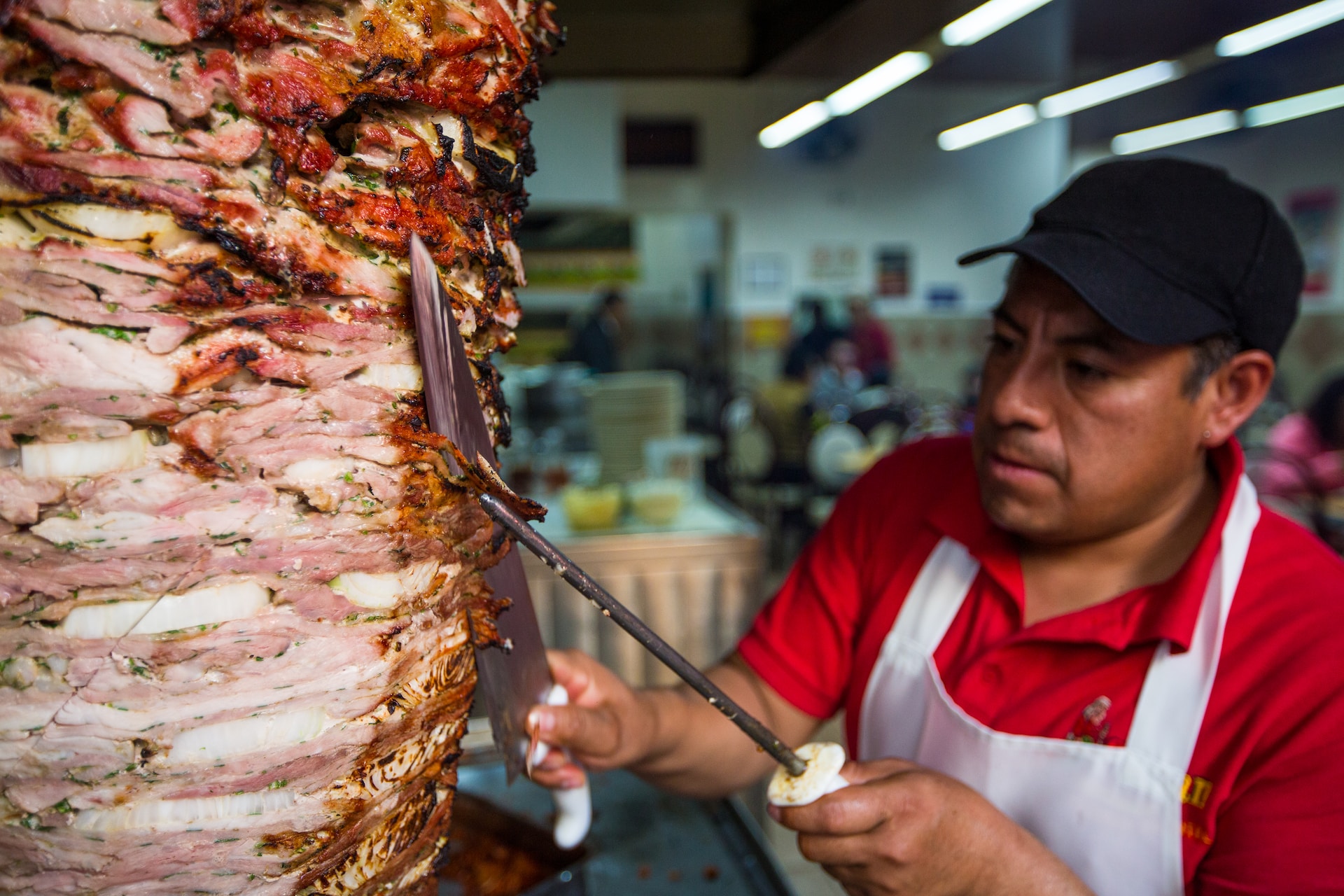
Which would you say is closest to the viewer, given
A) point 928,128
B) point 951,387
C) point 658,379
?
point 658,379

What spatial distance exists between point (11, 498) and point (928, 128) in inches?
414

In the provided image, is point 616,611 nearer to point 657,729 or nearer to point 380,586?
point 380,586

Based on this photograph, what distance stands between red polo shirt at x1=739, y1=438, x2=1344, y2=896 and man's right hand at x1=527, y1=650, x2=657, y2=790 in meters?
0.33

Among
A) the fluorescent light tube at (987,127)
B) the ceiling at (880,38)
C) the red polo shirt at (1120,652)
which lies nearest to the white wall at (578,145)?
the ceiling at (880,38)

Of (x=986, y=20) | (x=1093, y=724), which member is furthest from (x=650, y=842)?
(x=986, y=20)

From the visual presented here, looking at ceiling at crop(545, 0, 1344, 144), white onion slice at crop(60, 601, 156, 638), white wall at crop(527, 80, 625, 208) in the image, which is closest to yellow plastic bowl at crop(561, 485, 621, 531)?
ceiling at crop(545, 0, 1344, 144)

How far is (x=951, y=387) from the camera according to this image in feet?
35.2

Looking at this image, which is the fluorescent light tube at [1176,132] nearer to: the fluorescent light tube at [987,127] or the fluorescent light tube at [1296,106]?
the fluorescent light tube at [1296,106]

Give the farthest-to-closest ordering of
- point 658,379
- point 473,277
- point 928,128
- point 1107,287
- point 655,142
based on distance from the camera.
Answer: point 928,128 < point 655,142 < point 658,379 < point 1107,287 < point 473,277

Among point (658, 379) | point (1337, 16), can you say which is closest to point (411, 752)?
point (658, 379)

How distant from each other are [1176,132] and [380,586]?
10.2 metres

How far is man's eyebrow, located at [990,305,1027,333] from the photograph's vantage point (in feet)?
4.21

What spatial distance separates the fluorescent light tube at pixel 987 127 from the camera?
7315mm

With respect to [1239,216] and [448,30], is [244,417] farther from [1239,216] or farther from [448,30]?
[1239,216]
